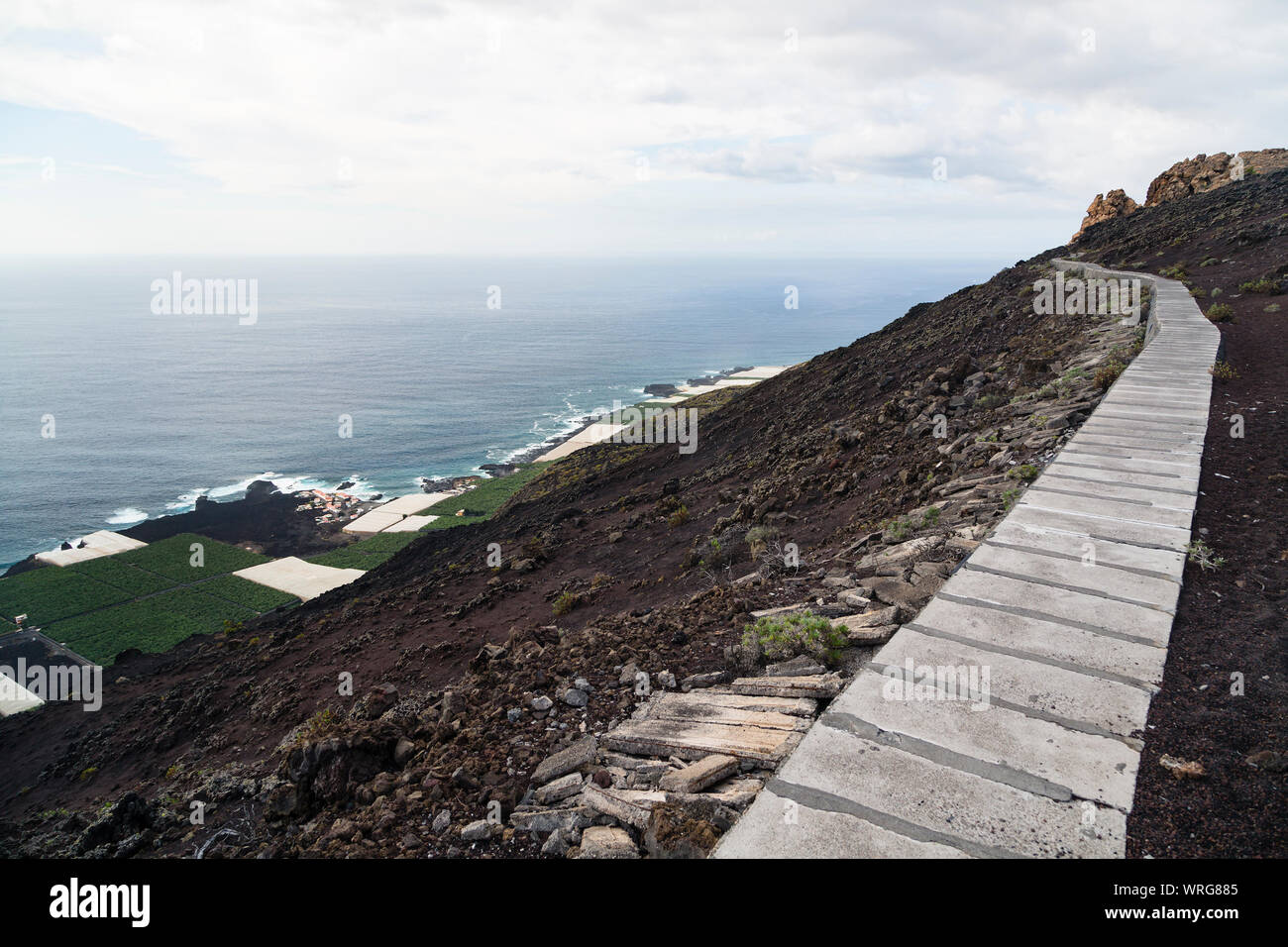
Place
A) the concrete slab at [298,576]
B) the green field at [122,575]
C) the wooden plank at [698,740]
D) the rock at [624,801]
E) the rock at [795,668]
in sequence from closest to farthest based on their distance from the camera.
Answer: the rock at [624,801]
the wooden plank at [698,740]
the rock at [795,668]
the concrete slab at [298,576]
the green field at [122,575]

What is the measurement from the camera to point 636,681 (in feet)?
19.5

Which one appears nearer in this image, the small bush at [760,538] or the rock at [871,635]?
the rock at [871,635]

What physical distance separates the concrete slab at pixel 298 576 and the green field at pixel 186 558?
1.65 metres

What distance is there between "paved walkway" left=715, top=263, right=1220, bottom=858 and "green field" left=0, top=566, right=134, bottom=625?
4609 centimetres

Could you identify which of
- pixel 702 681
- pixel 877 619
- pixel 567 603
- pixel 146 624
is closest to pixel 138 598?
pixel 146 624

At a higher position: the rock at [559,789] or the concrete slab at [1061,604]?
the concrete slab at [1061,604]

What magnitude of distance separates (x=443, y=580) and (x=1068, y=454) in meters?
16.3

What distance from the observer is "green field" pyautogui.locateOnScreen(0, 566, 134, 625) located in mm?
36594

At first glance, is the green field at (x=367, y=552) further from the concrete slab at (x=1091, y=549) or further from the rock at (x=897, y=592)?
the concrete slab at (x=1091, y=549)

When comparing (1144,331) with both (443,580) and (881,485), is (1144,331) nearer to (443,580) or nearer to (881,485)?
(881,485)

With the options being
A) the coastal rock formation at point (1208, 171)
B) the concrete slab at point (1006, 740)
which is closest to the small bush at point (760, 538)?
the concrete slab at point (1006, 740)

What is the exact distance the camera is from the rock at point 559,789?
4.48 m

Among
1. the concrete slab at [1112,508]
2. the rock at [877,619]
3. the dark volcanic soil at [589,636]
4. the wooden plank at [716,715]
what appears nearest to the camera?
the wooden plank at [716,715]
